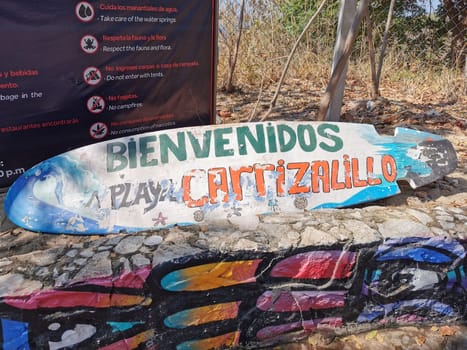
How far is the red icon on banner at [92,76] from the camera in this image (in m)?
3.10

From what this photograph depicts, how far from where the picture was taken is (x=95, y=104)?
3.21m

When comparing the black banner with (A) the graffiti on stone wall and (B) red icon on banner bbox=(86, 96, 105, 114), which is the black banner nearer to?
(B) red icon on banner bbox=(86, 96, 105, 114)

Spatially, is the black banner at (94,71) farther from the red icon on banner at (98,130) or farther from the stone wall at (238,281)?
the stone wall at (238,281)

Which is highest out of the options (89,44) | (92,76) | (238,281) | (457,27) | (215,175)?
(457,27)

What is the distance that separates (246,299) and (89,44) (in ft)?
6.83

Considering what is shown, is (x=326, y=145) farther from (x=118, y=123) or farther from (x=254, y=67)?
(x=254, y=67)

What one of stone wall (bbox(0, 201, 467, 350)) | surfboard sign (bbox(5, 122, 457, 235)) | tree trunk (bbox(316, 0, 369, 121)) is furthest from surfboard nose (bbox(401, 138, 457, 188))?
tree trunk (bbox(316, 0, 369, 121))

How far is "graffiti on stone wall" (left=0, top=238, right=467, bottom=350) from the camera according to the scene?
6.21 feet

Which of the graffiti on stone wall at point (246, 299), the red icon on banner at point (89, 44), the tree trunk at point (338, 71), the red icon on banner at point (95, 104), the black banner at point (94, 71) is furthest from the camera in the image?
the tree trunk at point (338, 71)

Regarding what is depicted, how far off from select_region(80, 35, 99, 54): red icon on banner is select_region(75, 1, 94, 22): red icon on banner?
120 millimetres

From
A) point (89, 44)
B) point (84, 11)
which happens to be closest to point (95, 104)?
point (89, 44)

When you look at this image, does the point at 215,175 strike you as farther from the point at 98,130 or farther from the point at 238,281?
the point at 98,130

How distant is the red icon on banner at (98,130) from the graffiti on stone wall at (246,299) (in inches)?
63.5

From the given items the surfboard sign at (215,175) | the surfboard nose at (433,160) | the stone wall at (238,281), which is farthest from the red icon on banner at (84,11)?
the surfboard nose at (433,160)
